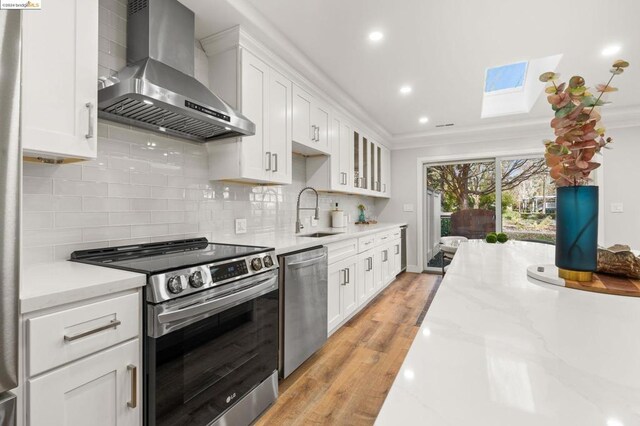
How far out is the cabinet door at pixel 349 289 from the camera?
9.45ft

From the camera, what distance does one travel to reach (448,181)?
5.42 m

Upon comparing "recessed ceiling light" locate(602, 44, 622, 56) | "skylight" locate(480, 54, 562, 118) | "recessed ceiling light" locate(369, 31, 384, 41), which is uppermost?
"skylight" locate(480, 54, 562, 118)

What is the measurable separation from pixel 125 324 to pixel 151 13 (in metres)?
1.63

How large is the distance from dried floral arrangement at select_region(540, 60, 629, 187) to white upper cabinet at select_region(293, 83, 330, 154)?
206 centimetres

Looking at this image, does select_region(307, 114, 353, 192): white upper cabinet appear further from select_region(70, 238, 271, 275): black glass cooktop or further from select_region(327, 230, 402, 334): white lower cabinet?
select_region(70, 238, 271, 275): black glass cooktop

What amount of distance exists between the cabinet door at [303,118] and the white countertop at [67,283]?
1.85 metres

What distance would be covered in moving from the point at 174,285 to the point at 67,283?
1.13ft

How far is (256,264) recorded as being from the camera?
5.53 feet

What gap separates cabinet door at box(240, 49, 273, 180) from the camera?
215 centimetres

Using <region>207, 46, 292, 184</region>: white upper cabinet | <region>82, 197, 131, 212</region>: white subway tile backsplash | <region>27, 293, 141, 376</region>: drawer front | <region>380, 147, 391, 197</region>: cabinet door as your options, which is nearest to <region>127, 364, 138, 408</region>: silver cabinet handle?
<region>27, 293, 141, 376</region>: drawer front

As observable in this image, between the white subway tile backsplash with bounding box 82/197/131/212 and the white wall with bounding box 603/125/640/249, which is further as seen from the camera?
the white wall with bounding box 603/125/640/249

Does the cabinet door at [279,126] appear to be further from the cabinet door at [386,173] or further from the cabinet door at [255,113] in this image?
the cabinet door at [386,173]

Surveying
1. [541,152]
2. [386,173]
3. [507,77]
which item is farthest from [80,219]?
[541,152]

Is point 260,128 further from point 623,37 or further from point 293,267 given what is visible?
point 623,37
